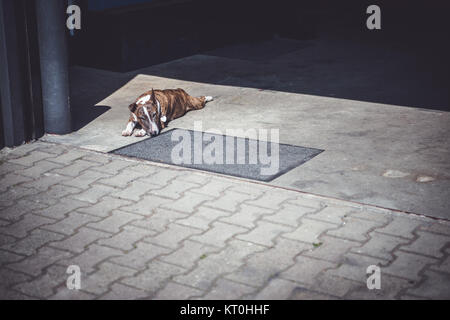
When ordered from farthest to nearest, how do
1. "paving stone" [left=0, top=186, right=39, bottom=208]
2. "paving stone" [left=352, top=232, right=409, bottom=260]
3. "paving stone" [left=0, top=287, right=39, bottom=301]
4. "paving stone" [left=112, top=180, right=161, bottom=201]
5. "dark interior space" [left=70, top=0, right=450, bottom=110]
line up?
"dark interior space" [left=70, top=0, right=450, bottom=110] < "paving stone" [left=112, top=180, right=161, bottom=201] < "paving stone" [left=0, top=186, right=39, bottom=208] < "paving stone" [left=352, top=232, right=409, bottom=260] < "paving stone" [left=0, top=287, right=39, bottom=301]

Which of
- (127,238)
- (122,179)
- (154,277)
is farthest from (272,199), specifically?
(154,277)

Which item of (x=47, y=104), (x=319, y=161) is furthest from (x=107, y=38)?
(x=319, y=161)

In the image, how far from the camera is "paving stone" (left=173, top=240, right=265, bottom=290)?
5.00m

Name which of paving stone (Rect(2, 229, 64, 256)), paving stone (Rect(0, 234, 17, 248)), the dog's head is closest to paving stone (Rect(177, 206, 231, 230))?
paving stone (Rect(2, 229, 64, 256))

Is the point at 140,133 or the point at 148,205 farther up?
the point at 140,133

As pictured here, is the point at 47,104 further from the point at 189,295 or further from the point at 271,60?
the point at 271,60

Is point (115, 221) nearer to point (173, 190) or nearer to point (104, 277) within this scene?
point (173, 190)

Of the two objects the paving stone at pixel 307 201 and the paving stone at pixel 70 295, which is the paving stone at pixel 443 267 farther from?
the paving stone at pixel 70 295

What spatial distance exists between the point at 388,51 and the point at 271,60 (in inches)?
103

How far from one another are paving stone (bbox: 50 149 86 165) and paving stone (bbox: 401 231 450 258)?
4012 mm

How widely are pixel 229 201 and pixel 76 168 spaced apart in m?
1.99

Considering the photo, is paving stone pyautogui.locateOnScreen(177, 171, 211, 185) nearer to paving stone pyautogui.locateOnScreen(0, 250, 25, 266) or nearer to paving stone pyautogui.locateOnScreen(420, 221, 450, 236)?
paving stone pyautogui.locateOnScreen(0, 250, 25, 266)

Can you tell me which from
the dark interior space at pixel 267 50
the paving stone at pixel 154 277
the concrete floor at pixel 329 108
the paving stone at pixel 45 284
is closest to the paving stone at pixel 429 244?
the concrete floor at pixel 329 108

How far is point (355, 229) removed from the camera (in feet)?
19.1
